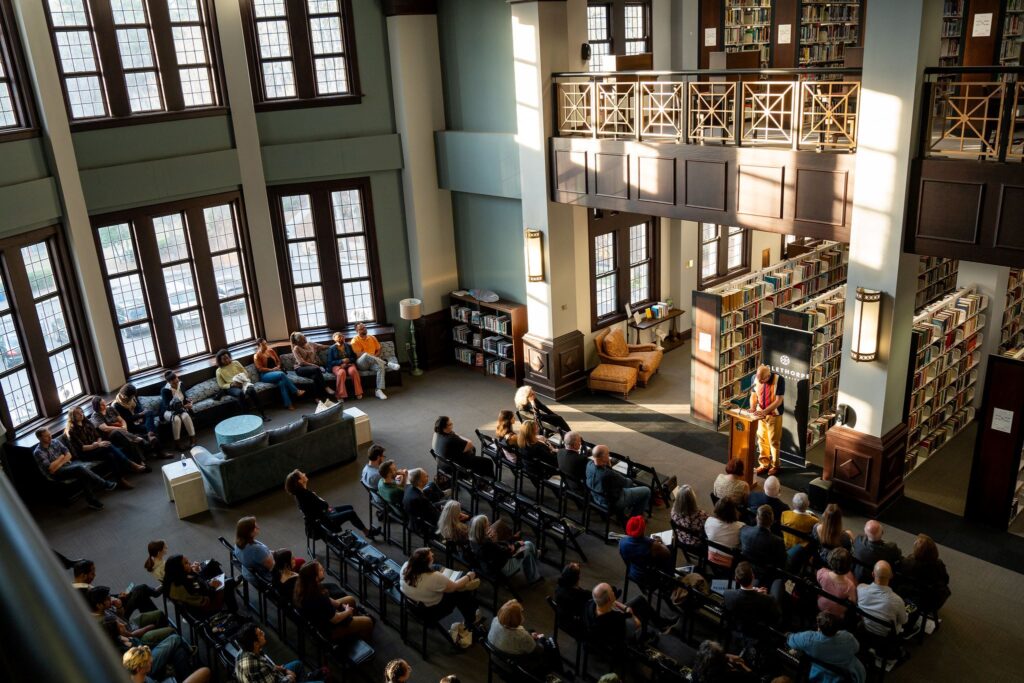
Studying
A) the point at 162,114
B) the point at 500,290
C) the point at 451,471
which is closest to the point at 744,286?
the point at 500,290

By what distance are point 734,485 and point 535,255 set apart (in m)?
5.63

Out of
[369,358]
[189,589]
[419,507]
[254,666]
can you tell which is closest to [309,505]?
[419,507]

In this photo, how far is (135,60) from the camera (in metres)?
12.4

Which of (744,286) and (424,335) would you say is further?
(424,335)

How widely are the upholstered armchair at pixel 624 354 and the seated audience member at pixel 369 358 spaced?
3412 mm

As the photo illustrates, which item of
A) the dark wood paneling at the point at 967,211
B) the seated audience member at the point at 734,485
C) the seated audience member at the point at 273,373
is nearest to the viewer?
the dark wood paneling at the point at 967,211

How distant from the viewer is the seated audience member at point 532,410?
11.2m

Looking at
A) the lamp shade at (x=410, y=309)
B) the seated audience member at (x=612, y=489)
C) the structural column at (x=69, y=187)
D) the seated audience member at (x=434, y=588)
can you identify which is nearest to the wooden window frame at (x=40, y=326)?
the structural column at (x=69, y=187)

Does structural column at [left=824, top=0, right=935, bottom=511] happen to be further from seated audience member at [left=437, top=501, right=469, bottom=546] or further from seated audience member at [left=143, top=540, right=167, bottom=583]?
seated audience member at [left=143, top=540, right=167, bottom=583]

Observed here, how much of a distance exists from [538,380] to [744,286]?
3557 millimetres

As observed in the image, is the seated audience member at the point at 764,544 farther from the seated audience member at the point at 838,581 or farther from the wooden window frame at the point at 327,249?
the wooden window frame at the point at 327,249

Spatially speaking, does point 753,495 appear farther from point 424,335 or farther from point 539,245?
point 424,335

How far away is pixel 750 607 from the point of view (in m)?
6.93

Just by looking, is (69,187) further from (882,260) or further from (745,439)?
(882,260)
